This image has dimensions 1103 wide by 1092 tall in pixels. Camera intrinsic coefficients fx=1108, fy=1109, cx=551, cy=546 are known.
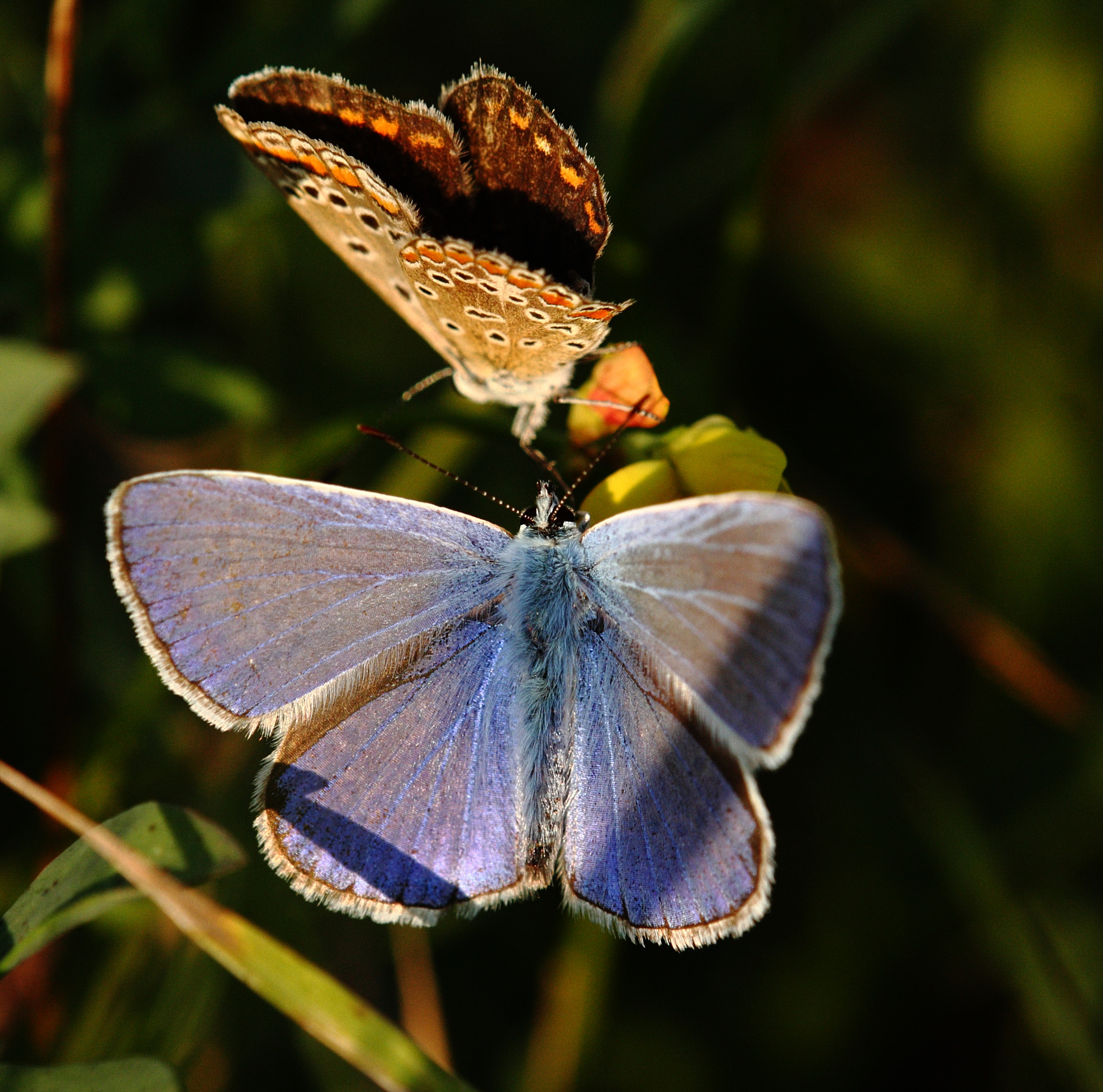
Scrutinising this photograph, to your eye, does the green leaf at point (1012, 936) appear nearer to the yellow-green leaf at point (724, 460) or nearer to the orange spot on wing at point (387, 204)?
the yellow-green leaf at point (724, 460)

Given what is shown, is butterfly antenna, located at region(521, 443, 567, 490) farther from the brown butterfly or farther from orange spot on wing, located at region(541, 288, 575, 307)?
orange spot on wing, located at region(541, 288, 575, 307)

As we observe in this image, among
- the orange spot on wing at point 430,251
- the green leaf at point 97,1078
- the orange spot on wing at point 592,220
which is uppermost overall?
the orange spot on wing at point 592,220

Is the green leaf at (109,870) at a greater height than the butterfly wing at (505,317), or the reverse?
the butterfly wing at (505,317)

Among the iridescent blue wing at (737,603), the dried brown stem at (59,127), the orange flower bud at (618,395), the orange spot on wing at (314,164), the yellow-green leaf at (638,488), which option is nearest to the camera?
the iridescent blue wing at (737,603)

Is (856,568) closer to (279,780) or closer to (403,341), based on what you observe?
(403,341)

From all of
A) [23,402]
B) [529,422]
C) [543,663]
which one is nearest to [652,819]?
[543,663]

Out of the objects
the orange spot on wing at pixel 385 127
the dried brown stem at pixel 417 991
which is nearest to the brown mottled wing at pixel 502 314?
the orange spot on wing at pixel 385 127

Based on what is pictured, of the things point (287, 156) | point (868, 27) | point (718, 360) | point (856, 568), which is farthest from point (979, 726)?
point (287, 156)
